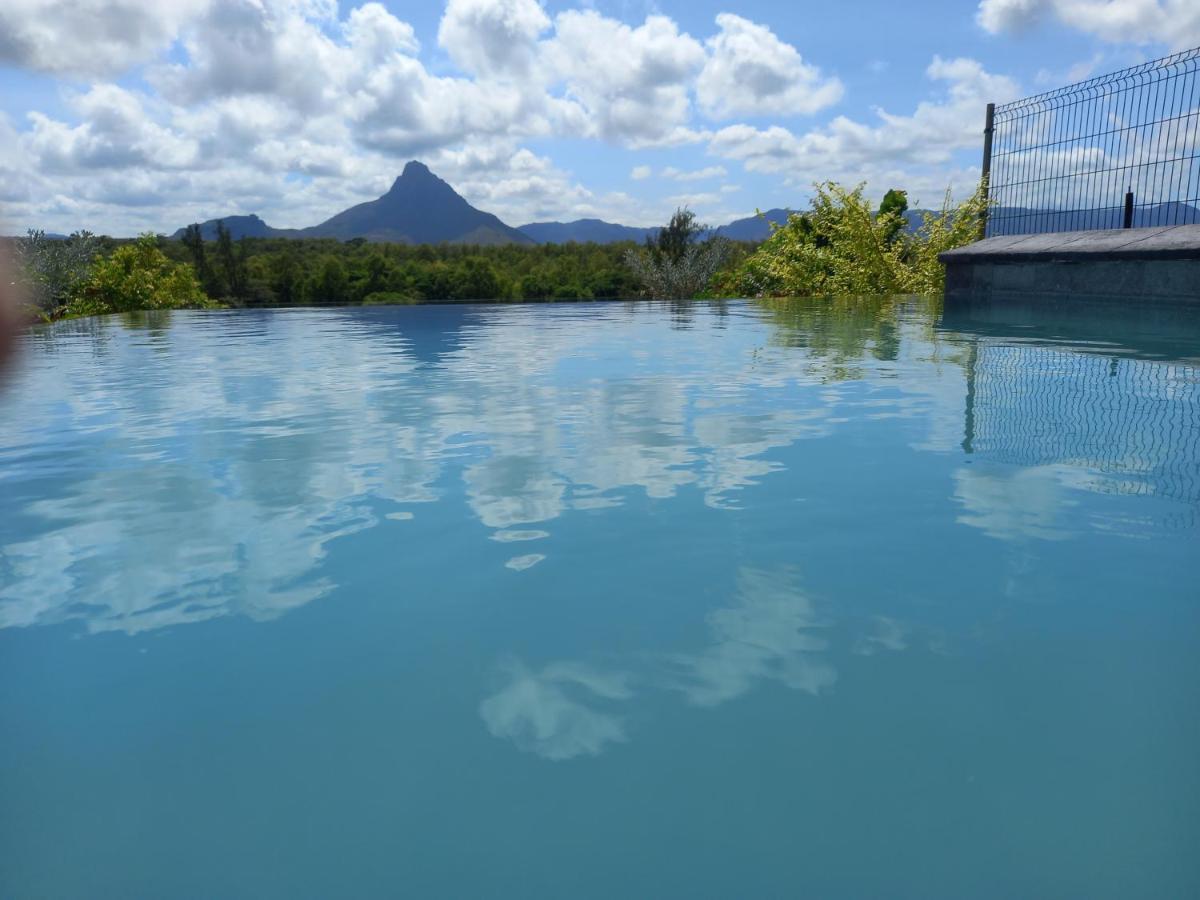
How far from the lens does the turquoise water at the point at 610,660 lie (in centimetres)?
143

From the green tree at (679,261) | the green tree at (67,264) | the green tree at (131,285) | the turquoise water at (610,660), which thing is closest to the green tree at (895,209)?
the green tree at (679,261)

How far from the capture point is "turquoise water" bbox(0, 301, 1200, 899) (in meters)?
1.43

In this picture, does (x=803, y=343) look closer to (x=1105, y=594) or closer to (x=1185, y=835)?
(x=1105, y=594)

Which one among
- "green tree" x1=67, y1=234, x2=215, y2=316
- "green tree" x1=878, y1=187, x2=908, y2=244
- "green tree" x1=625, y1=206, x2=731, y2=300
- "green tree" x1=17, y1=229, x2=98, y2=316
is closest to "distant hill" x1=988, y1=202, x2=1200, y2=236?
"green tree" x1=878, y1=187, x2=908, y2=244

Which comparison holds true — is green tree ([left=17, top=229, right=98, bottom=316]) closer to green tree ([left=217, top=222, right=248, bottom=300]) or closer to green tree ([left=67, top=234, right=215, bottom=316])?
green tree ([left=67, top=234, right=215, bottom=316])

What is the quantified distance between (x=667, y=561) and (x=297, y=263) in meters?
68.6

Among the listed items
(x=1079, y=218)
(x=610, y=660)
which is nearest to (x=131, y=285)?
(x=1079, y=218)

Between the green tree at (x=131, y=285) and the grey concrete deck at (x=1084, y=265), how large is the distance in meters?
22.0

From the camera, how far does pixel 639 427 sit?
4.68 metres

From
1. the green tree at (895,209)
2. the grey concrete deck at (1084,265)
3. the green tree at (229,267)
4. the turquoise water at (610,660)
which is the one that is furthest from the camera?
the green tree at (229,267)

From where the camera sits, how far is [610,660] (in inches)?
80.7

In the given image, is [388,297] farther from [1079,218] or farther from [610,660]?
[610,660]

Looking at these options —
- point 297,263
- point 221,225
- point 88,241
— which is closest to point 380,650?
point 88,241

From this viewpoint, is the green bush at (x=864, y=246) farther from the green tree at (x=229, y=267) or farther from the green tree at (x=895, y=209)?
the green tree at (x=229, y=267)
